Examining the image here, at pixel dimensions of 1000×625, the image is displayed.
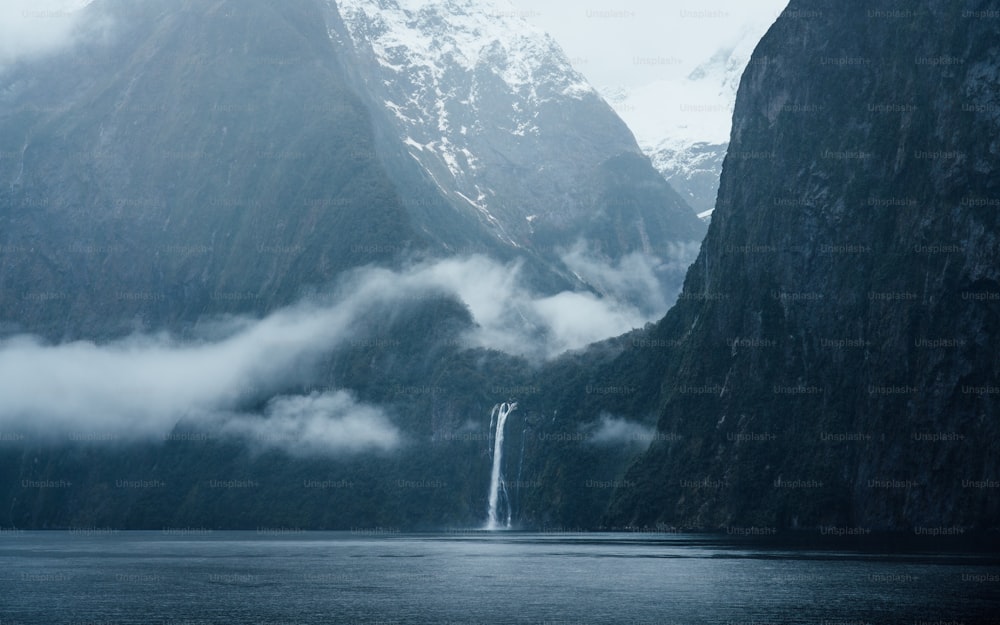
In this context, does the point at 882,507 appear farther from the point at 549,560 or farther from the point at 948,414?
the point at 549,560

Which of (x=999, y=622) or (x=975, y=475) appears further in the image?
(x=975, y=475)

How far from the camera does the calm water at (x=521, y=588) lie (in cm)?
9219

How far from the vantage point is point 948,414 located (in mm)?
176500

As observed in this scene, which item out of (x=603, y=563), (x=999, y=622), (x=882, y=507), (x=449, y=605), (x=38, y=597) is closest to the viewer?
(x=999, y=622)

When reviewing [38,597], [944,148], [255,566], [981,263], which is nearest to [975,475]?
[981,263]

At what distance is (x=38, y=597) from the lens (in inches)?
4301

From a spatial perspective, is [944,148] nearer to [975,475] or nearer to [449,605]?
[975,475]

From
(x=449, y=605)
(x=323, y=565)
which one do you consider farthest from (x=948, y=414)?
(x=449, y=605)

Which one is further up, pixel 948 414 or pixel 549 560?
pixel 948 414

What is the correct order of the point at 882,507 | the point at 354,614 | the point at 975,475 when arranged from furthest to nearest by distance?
the point at 882,507 → the point at 975,475 → the point at 354,614

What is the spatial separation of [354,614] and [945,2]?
143733mm

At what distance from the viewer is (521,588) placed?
4547 inches

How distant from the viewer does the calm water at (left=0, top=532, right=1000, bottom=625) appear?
9219cm

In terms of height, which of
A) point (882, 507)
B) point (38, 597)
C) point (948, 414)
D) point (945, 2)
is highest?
point (945, 2)
